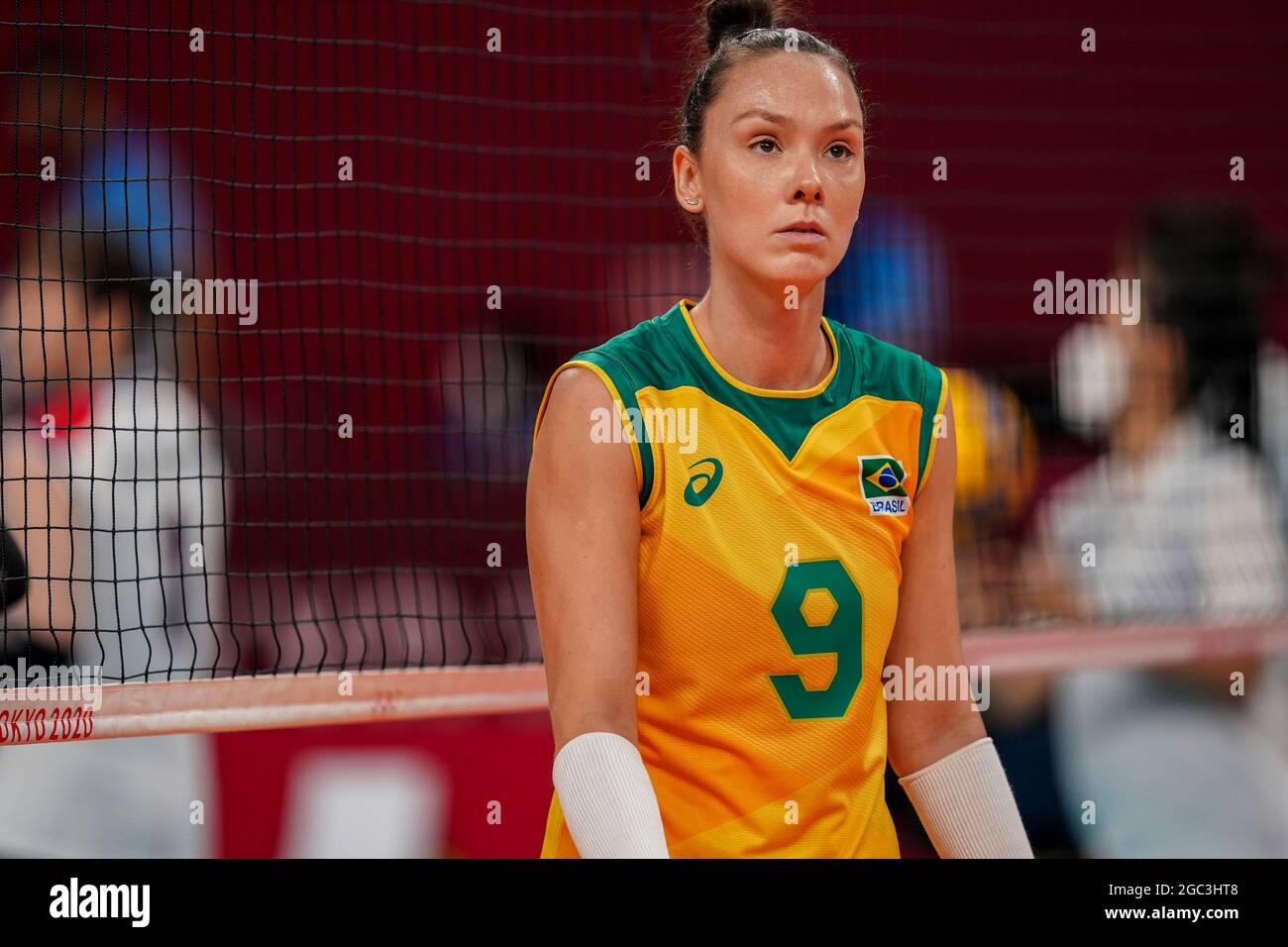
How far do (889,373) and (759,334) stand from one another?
252 millimetres

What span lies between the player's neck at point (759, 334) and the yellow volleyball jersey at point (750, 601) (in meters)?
0.04

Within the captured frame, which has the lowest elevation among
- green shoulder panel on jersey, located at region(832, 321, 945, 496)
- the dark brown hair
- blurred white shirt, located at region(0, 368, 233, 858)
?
blurred white shirt, located at region(0, 368, 233, 858)

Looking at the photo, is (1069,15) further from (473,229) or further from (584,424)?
(584,424)

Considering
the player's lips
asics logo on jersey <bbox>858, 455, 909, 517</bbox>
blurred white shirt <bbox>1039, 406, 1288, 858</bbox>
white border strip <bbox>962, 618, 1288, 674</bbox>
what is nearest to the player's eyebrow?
the player's lips

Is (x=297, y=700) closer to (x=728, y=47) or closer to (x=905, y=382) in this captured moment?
(x=905, y=382)

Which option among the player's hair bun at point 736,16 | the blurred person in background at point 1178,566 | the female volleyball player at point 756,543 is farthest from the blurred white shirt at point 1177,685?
the player's hair bun at point 736,16

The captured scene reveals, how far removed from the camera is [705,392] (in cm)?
240

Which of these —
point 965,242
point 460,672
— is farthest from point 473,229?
point 460,672

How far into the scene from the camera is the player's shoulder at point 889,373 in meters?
2.54

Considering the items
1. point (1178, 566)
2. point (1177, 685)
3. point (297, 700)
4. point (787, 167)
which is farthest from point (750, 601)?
point (1178, 566)

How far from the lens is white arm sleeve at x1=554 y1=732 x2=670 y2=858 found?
7.07ft

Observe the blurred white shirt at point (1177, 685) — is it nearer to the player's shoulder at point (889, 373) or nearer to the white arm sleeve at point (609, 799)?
the player's shoulder at point (889, 373)

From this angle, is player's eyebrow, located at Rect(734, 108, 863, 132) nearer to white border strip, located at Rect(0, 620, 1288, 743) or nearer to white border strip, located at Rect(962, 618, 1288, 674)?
white border strip, located at Rect(0, 620, 1288, 743)
